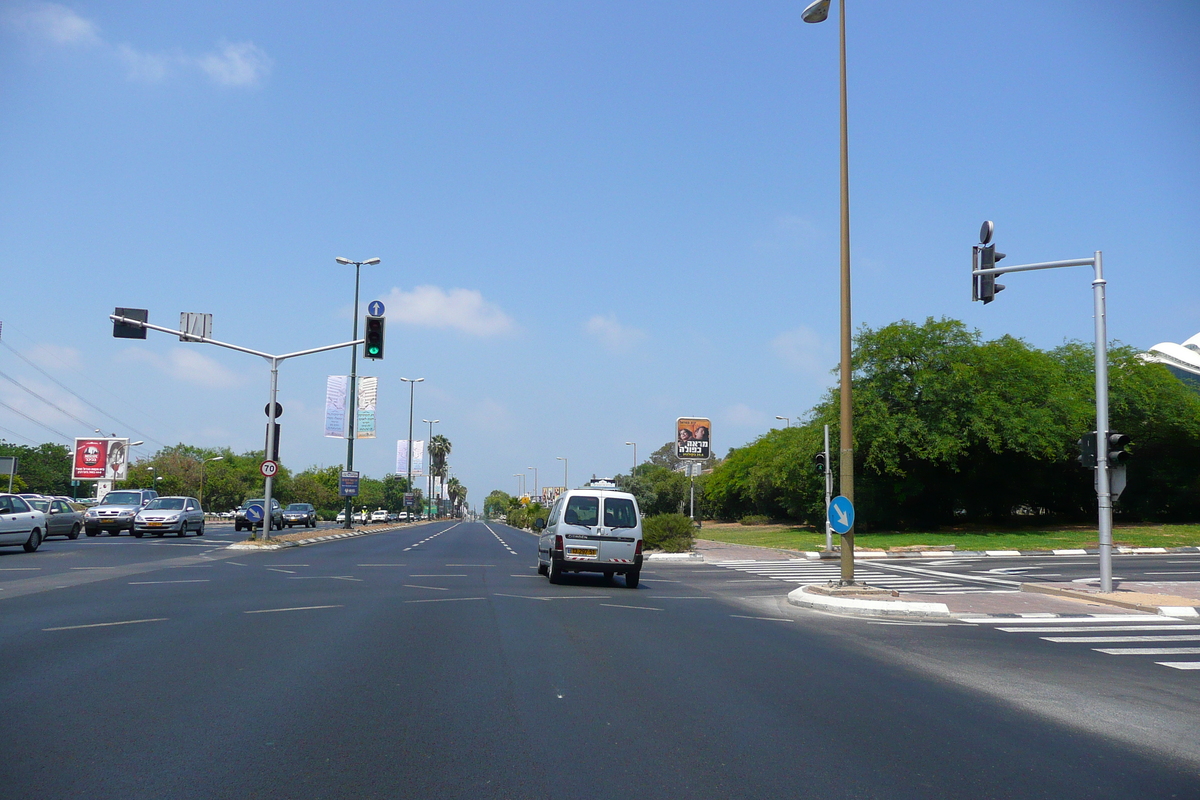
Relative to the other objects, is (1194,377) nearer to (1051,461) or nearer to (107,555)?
(1051,461)

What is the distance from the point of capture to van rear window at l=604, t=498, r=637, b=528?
17.6m

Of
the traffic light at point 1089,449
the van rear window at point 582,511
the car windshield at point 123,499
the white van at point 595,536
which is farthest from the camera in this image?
the car windshield at point 123,499

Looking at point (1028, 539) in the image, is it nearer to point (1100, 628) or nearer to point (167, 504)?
point (1100, 628)

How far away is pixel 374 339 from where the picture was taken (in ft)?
79.2

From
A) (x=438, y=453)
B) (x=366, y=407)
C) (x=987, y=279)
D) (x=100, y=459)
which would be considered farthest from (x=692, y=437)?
(x=438, y=453)

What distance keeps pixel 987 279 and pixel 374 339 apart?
15.8 metres

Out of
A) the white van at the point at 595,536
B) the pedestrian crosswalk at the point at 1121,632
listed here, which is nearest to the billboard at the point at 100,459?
the white van at the point at 595,536

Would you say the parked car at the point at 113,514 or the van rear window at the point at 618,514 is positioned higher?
the van rear window at the point at 618,514

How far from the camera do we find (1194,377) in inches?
2918

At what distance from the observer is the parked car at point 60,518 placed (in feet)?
104

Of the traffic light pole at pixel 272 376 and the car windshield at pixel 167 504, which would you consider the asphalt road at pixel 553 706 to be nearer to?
the traffic light pole at pixel 272 376

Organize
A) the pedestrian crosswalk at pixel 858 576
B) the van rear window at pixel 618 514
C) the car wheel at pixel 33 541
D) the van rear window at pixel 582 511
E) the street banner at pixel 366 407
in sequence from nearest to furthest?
the van rear window at pixel 582 511, the van rear window at pixel 618 514, the pedestrian crosswalk at pixel 858 576, the car wheel at pixel 33 541, the street banner at pixel 366 407

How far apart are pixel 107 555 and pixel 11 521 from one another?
2677 mm

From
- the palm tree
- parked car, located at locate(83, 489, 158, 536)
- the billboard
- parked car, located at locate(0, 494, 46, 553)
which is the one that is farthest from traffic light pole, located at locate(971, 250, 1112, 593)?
the palm tree
